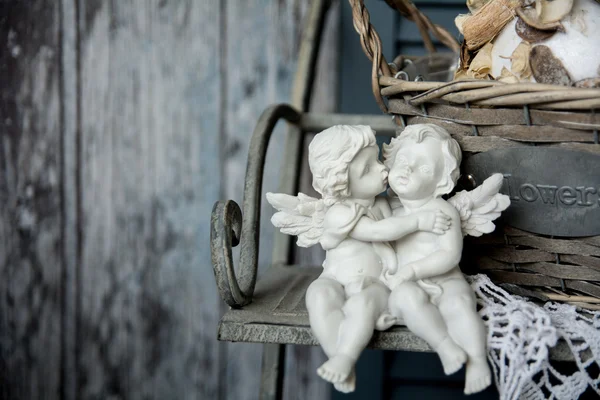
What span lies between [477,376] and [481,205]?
6.9 inches

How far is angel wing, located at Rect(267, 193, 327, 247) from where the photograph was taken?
694mm

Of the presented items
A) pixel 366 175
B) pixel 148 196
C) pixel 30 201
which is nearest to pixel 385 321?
pixel 366 175

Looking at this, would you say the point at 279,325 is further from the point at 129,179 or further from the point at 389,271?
the point at 129,179

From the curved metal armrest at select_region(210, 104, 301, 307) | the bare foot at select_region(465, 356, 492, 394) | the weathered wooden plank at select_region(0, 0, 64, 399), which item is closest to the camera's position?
the bare foot at select_region(465, 356, 492, 394)

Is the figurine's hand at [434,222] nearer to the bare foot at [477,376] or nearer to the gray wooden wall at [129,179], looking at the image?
the bare foot at [477,376]

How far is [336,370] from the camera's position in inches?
22.8

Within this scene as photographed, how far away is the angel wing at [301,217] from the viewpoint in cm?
69

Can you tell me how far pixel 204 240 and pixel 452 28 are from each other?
1.89 ft

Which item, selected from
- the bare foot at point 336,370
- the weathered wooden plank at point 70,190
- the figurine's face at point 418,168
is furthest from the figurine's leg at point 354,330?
the weathered wooden plank at point 70,190

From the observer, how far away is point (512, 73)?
70cm

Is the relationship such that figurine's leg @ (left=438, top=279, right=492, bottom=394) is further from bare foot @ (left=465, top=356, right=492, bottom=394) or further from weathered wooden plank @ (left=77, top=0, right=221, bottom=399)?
weathered wooden plank @ (left=77, top=0, right=221, bottom=399)

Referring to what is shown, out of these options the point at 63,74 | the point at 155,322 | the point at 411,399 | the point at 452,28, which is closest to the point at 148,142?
the point at 63,74

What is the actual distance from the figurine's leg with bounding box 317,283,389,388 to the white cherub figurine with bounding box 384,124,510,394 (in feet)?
0.06

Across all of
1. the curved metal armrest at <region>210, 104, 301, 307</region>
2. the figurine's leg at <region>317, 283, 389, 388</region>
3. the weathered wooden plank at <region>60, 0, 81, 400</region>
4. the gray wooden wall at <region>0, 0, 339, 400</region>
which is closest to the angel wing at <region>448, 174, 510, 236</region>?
the figurine's leg at <region>317, 283, 389, 388</region>
